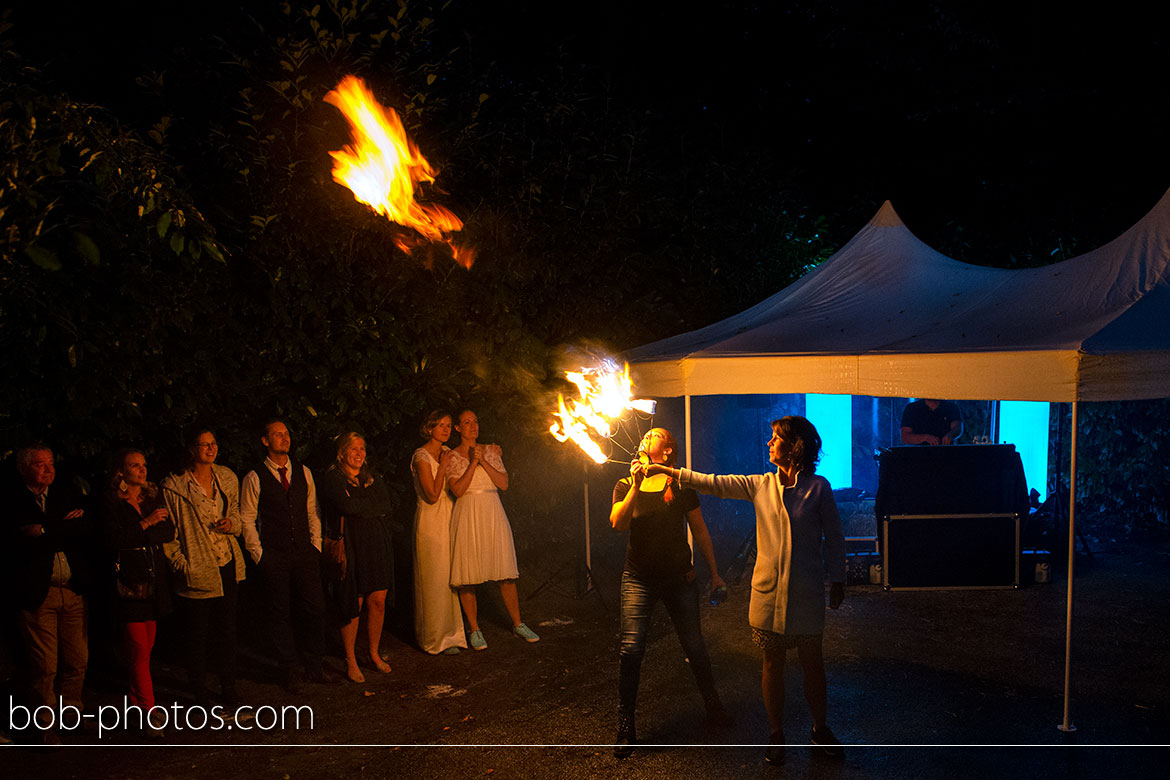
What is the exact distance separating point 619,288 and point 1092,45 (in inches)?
485

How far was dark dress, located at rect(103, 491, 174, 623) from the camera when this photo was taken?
5586mm

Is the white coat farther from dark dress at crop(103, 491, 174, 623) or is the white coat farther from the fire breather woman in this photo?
dark dress at crop(103, 491, 174, 623)

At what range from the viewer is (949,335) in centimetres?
645

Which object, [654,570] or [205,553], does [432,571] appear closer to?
[205,553]

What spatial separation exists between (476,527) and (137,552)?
2535mm

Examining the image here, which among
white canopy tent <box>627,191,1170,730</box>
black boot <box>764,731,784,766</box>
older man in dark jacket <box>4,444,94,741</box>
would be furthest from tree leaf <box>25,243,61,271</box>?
white canopy tent <box>627,191,1170,730</box>

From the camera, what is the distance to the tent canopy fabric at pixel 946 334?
17.9 feet

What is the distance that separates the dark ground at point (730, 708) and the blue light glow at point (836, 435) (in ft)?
21.1

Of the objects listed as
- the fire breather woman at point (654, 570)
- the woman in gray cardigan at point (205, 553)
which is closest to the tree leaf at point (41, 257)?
the woman in gray cardigan at point (205, 553)

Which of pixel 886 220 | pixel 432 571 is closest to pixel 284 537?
pixel 432 571

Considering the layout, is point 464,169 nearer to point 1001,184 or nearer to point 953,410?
Answer: point 953,410

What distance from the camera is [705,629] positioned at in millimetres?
7523

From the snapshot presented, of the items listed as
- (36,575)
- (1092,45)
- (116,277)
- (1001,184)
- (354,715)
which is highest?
(1092,45)

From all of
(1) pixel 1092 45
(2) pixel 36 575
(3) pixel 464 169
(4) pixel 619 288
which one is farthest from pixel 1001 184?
(2) pixel 36 575
